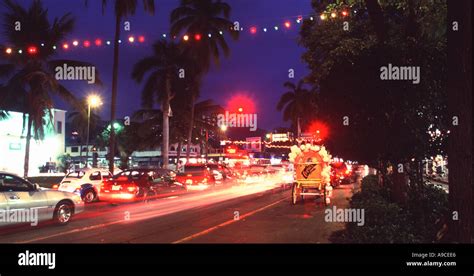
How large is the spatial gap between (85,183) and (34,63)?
8820 mm

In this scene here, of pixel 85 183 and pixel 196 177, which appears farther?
pixel 196 177

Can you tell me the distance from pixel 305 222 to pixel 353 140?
16.7 feet

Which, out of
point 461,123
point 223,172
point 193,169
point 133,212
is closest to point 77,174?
point 133,212

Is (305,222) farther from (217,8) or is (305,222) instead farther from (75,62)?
(217,8)

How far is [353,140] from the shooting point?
35.9ft

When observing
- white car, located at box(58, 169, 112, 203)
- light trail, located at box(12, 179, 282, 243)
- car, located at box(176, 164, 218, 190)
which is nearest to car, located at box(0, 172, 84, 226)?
light trail, located at box(12, 179, 282, 243)

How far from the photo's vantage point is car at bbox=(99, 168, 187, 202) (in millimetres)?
22719

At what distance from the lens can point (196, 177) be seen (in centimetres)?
3127

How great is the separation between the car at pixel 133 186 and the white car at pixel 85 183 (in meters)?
0.46

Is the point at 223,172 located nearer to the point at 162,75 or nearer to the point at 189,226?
the point at 162,75

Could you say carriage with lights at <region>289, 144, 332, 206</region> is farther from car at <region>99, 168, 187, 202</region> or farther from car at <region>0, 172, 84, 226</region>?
car at <region>0, 172, 84, 226</region>

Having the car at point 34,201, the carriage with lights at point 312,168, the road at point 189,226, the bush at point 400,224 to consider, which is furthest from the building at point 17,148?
the bush at point 400,224

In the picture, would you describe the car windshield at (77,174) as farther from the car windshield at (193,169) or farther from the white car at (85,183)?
the car windshield at (193,169)
